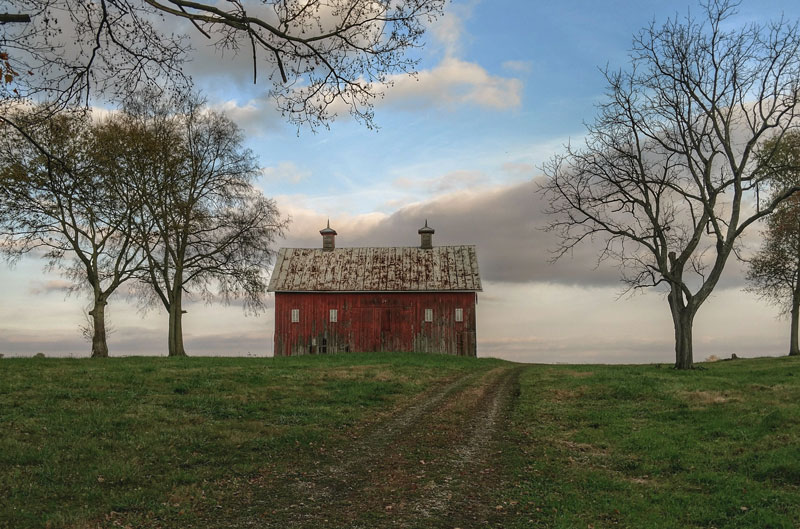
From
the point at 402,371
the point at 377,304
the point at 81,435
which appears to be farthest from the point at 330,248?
the point at 81,435

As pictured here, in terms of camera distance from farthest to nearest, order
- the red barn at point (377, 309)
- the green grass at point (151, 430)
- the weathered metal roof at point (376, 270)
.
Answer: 1. the weathered metal roof at point (376, 270)
2. the red barn at point (377, 309)
3. the green grass at point (151, 430)

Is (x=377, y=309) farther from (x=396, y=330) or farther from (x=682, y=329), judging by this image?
(x=682, y=329)

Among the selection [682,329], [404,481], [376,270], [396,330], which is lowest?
[404,481]

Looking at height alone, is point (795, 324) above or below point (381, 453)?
above

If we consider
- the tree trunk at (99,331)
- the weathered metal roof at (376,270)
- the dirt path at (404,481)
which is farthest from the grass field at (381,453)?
the weathered metal roof at (376,270)

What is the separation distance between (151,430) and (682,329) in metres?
27.3

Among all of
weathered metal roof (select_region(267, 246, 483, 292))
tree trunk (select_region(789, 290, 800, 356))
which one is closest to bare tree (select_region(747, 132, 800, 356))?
tree trunk (select_region(789, 290, 800, 356))

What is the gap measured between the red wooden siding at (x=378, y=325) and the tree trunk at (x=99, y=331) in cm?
1377

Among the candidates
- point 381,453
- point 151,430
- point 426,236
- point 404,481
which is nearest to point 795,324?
point 426,236

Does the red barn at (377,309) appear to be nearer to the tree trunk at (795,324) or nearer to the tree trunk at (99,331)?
the tree trunk at (99,331)

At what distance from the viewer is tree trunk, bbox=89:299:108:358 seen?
34.0m

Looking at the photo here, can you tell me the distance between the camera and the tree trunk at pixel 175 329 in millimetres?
36188

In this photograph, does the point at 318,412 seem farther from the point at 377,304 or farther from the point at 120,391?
the point at 377,304

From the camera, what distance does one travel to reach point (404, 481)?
10.5 metres
